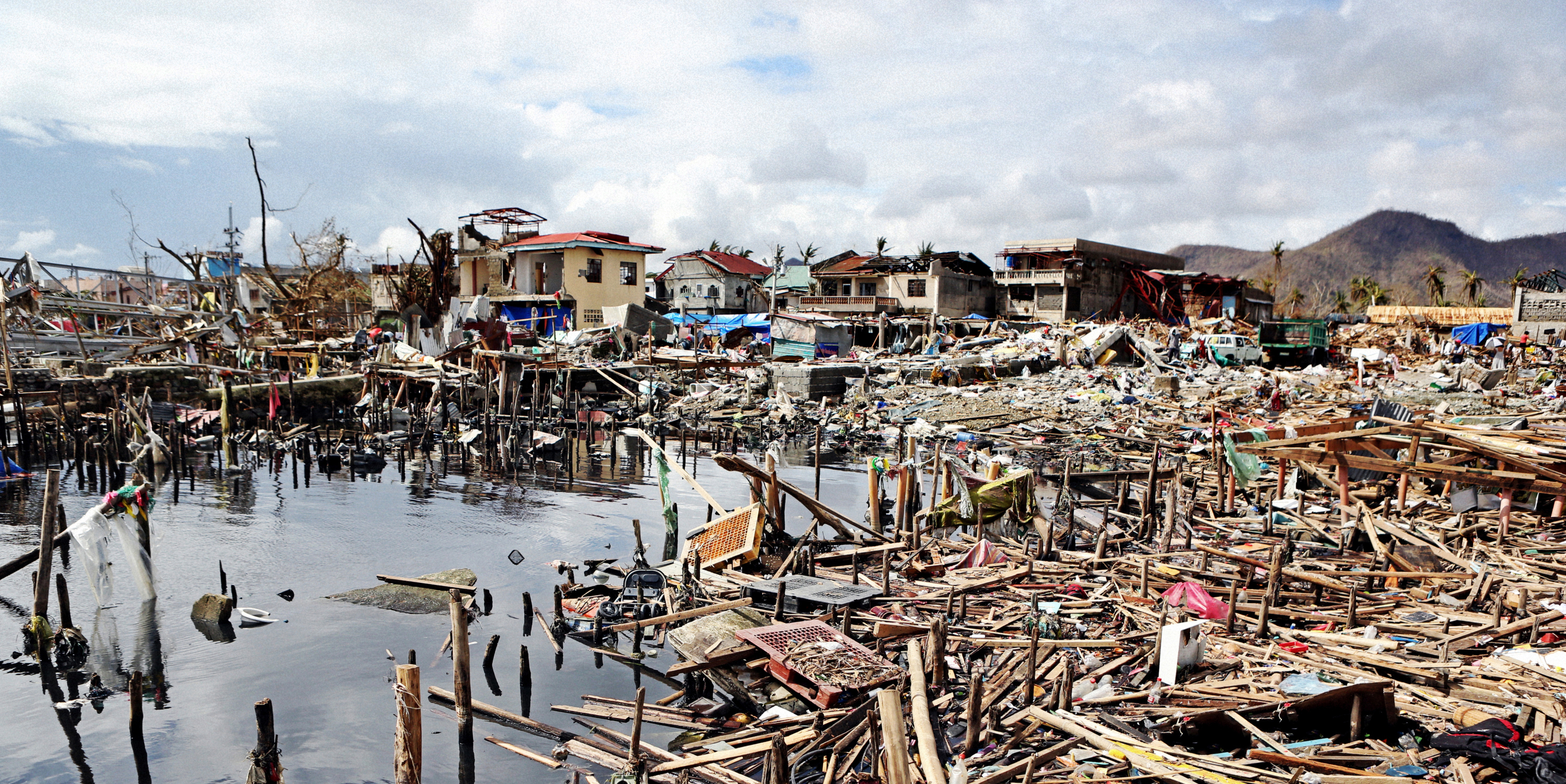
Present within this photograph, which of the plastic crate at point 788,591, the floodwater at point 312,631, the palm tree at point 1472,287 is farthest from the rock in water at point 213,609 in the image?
the palm tree at point 1472,287

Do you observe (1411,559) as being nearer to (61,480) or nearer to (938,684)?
(938,684)

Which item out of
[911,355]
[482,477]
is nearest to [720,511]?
[482,477]

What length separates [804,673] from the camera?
890 cm

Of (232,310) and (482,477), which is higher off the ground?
(232,310)

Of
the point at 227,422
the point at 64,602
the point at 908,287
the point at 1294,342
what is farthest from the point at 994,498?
the point at 908,287

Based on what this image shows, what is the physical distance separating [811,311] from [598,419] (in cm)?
2349

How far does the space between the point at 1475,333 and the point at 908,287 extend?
2691cm

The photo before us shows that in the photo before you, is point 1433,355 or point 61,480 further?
point 1433,355

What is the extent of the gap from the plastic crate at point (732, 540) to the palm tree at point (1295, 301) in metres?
60.9

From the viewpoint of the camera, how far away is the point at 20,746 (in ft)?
30.4

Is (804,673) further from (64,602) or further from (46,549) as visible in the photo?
(64,602)

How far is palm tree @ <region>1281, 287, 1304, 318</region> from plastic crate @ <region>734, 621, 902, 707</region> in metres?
63.1

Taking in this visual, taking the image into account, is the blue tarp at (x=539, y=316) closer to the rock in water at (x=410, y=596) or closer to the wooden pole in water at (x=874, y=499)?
the rock in water at (x=410, y=596)

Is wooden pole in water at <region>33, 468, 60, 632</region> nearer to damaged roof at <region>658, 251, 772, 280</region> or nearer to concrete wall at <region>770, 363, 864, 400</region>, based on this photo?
concrete wall at <region>770, 363, 864, 400</region>
